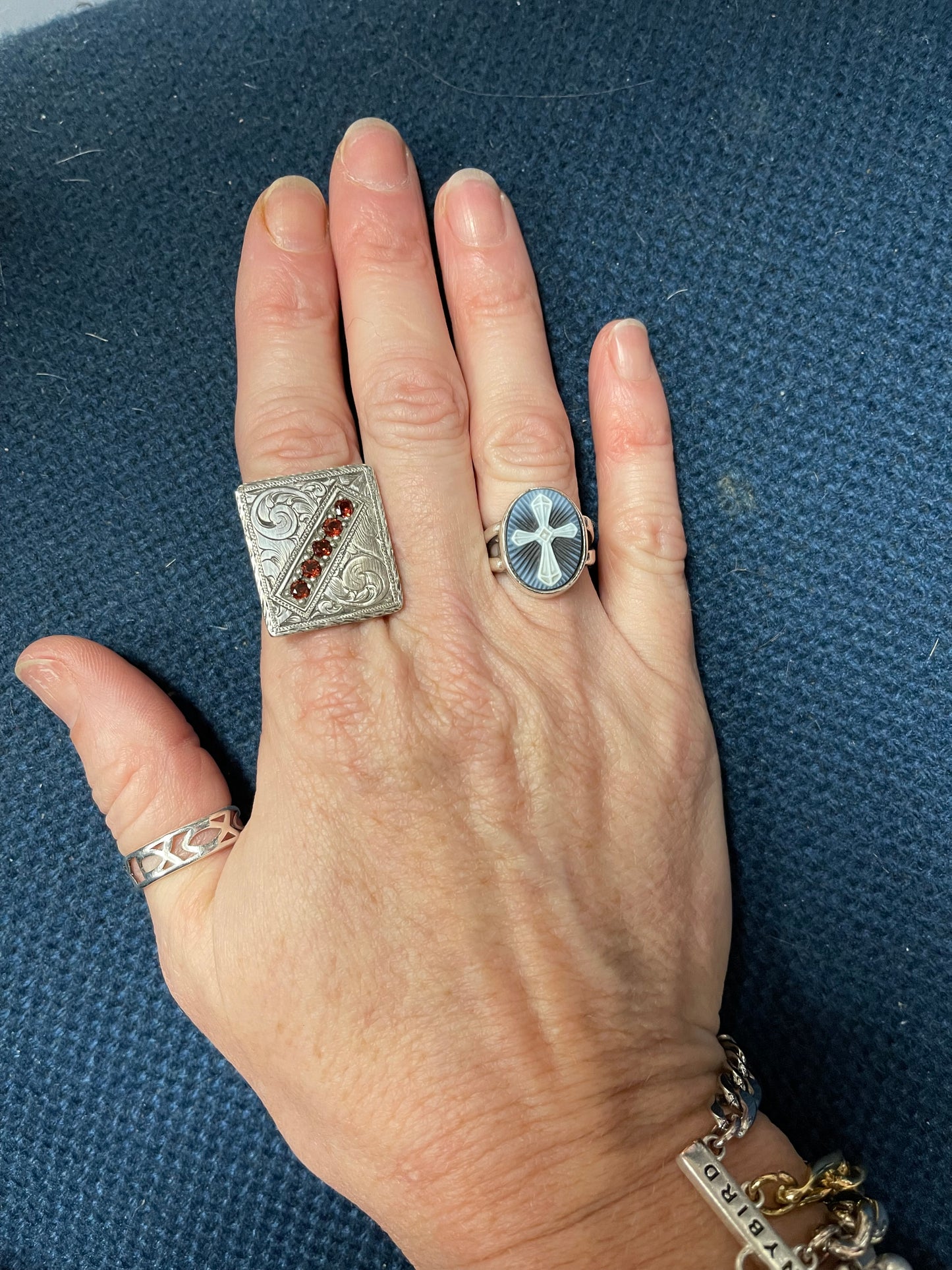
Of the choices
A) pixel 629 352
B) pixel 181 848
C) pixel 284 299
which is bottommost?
pixel 181 848

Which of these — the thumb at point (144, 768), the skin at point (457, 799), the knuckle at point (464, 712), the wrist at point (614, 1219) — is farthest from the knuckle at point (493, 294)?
the wrist at point (614, 1219)

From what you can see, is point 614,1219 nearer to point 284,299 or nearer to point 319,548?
point 319,548

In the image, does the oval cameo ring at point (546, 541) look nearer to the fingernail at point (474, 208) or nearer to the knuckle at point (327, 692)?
the knuckle at point (327, 692)

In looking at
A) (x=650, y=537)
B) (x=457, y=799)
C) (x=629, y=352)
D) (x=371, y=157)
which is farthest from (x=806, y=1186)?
(x=371, y=157)

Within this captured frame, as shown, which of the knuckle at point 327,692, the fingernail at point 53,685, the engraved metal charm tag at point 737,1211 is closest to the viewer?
the engraved metal charm tag at point 737,1211

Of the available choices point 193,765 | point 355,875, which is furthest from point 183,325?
point 355,875

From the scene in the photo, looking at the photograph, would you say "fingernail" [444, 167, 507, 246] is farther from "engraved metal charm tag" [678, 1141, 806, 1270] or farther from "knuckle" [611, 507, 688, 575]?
"engraved metal charm tag" [678, 1141, 806, 1270]
